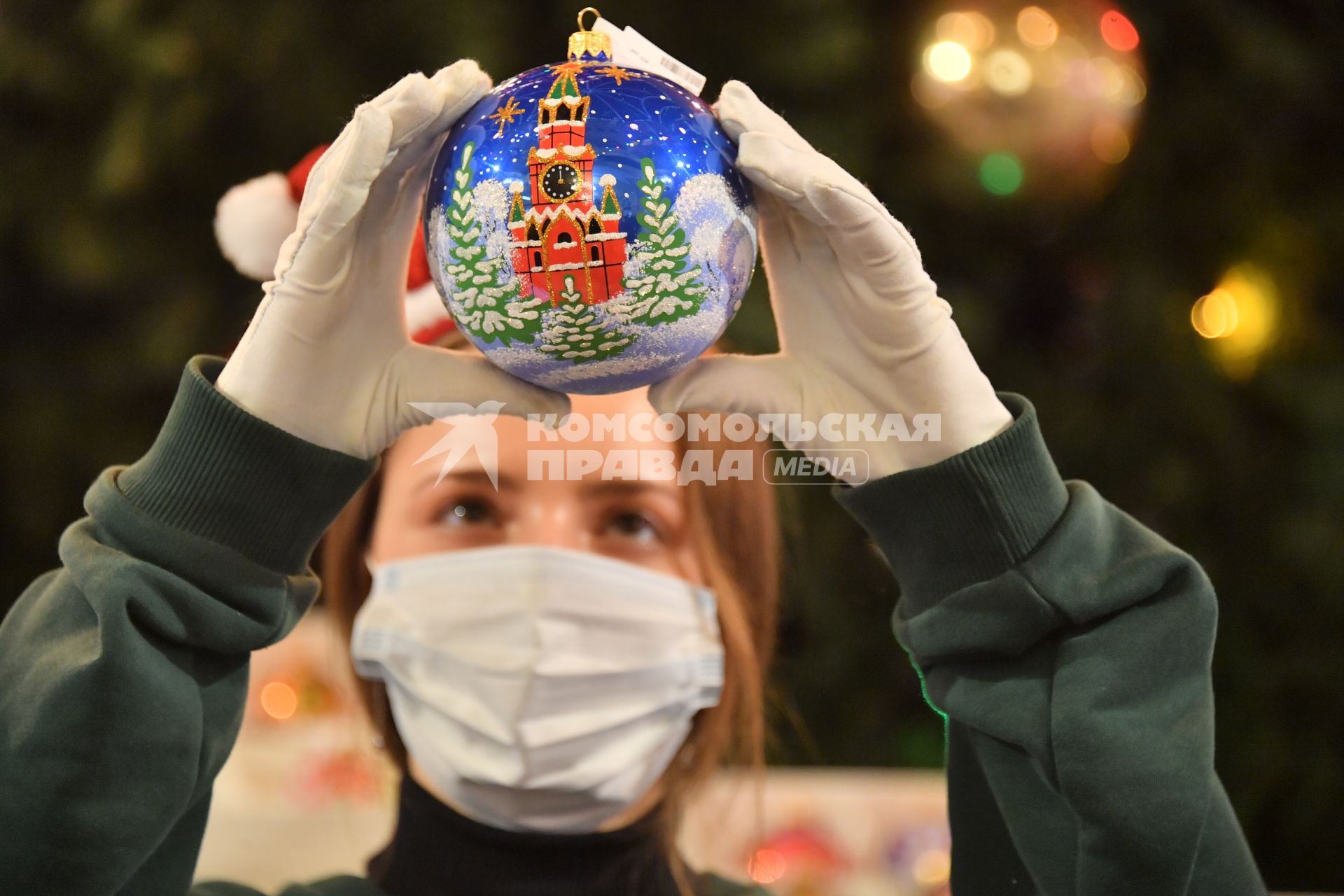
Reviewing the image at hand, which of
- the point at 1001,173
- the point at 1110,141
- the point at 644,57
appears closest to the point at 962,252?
the point at 1001,173

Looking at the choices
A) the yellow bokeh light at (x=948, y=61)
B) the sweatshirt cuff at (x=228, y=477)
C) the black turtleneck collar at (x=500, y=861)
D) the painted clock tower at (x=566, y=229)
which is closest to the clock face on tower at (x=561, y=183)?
the painted clock tower at (x=566, y=229)

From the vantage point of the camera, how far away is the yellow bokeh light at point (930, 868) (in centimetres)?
210

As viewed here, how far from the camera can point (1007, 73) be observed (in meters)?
1.70

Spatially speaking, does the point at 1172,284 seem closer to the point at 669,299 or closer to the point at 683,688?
the point at 683,688

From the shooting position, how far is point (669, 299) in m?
0.99

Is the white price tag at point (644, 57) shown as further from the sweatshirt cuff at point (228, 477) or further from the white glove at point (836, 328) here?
the sweatshirt cuff at point (228, 477)

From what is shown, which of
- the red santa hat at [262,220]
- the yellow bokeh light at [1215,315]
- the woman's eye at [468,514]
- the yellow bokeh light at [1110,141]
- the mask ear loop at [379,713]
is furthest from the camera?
the yellow bokeh light at [1215,315]

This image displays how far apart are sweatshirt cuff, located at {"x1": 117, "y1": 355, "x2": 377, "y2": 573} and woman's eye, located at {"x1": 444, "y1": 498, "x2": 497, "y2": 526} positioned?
0.36 m

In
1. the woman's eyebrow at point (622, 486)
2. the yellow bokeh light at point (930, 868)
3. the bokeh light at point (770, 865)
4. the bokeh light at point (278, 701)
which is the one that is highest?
the woman's eyebrow at point (622, 486)

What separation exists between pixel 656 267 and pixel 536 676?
→ 59 centimetres

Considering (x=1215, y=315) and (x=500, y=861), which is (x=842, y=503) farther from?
(x=1215, y=315)

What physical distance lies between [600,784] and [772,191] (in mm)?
695

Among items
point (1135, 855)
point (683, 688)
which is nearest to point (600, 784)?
point (683, 688)

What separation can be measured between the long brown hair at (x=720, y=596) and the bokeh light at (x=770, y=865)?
1.51 feet
